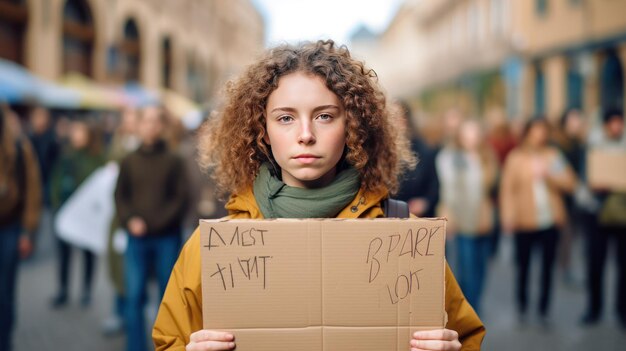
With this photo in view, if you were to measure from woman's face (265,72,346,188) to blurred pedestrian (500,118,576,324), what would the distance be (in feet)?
15.3

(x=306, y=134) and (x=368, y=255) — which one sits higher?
(x=306, y=134)

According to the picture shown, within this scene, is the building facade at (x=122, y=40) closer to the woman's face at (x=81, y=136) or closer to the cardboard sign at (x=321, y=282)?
the cardboard sign at (x=321, y=282)

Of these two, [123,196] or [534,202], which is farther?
[534,202]

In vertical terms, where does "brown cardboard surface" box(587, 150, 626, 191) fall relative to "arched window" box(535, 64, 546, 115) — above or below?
below

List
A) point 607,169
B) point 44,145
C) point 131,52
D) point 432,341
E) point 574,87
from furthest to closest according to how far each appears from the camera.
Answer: point 131,52, point 574,87, point 44,145, point 607,169, point 432,341

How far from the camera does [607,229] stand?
251 inches

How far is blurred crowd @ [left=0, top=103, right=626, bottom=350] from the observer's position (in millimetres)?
4965

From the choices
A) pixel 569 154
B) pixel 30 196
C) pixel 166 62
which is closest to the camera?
pixel 30 196

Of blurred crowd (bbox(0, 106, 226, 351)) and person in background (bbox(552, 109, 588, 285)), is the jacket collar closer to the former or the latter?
Result: blurred crowd (bbox(0, 106, 226, 351))

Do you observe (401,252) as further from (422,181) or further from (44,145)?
(44,145)

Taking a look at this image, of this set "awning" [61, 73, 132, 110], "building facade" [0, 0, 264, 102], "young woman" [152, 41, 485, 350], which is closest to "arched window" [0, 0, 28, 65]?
"building facade" [0, 0, 264, 102]

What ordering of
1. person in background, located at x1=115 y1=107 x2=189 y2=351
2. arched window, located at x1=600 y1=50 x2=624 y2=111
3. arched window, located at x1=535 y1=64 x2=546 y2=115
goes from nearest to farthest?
1. person in background, located at x1=115 y1=107 x2=189 y2=351
2. arched window, located at x1=600 y1=50 x2=624 y2=111
3. arched window, located at x1=535 y1=64 x2=546 y2=115

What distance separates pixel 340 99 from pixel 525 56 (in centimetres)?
2501

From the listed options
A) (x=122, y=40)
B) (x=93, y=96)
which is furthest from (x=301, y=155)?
(x=122, y=40)
